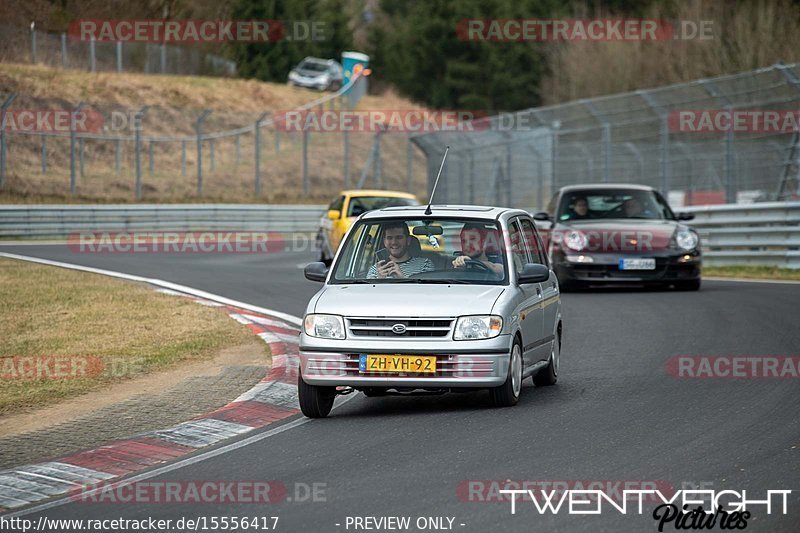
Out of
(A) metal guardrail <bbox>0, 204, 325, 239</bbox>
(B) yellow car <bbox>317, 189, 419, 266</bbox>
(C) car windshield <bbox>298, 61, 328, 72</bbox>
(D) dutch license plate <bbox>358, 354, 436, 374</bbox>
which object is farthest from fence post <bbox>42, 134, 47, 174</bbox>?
(D) dutch license plate <bbox>358, 354, 436, 374</bbox>

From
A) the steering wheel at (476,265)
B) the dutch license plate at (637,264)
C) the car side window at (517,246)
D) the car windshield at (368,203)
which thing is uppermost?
the car side window at (517,246)

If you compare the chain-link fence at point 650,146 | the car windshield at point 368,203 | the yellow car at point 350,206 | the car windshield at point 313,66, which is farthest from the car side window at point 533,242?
the car windshield at point 313,66

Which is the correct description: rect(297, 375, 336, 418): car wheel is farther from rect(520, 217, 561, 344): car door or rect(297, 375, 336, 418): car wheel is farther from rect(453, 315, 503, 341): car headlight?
rect(520, 217, 561, 344): car door

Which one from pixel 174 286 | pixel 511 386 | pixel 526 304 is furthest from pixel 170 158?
pixel 511 386

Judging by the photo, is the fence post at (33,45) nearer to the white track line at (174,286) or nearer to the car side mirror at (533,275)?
the white track line at (174,286)

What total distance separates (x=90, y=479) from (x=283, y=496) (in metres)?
1.25

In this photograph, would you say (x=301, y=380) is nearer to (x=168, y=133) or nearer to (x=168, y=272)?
(x=168, y=272)

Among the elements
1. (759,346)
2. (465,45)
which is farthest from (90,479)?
(465,45)

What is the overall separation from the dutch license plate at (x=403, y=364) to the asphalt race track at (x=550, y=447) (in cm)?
35

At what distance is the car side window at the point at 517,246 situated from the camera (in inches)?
390

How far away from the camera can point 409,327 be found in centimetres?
890

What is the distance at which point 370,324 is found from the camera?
8.95 m

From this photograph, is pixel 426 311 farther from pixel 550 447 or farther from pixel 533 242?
pixel 533 242

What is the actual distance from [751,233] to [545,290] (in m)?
12.9
